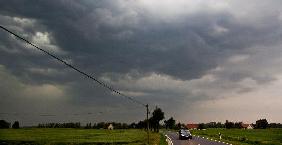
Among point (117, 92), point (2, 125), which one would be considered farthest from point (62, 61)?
point (2, 125)

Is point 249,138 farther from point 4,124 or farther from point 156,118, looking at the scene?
point 4,124

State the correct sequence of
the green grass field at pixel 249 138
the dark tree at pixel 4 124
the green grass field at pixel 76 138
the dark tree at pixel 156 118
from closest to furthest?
1. the green grass field at pixel 249 138
2. the green grass field at pixel 76 138
3. the dark tree at pixel 156 118
4. the dark tree at pixel 4 124

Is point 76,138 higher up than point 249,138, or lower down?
higher up

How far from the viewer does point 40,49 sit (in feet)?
55.6

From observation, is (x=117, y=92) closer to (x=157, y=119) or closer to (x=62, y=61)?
(x=62, y=61)

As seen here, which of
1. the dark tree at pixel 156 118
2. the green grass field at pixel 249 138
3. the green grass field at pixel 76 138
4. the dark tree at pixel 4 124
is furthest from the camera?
the dark tree at pixel 4 124

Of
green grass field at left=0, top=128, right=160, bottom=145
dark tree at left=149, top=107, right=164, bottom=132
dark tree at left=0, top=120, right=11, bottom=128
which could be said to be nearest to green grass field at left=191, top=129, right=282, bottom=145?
green grass field at left=0, top=128, right=160, bottom=145

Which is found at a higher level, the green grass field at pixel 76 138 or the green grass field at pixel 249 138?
the green grass field at pixel 76 138

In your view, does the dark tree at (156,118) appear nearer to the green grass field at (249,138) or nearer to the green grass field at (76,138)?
the green grass field at (249,138)

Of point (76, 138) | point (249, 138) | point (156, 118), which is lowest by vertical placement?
point (249, 138)

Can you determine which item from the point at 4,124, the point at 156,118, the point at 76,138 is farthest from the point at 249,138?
the point at 4,124

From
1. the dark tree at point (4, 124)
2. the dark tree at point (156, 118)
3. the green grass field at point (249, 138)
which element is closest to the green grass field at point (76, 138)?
the green grass field at point (249, 138)

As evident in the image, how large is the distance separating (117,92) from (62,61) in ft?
55.3

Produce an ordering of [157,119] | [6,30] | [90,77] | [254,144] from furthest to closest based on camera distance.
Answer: [157,119]
[254,144]
[90,77]
[6,30]
